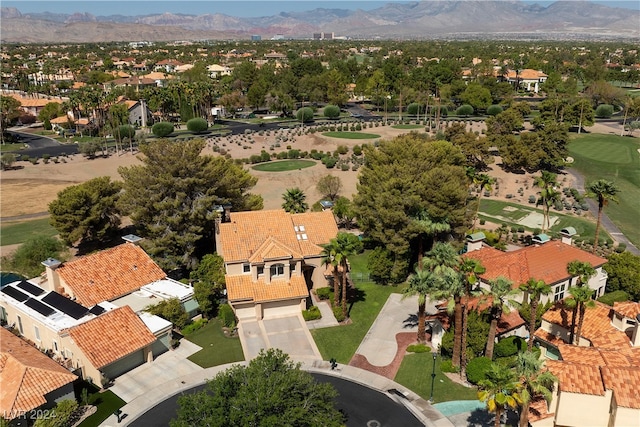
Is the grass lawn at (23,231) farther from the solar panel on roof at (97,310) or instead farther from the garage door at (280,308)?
the garage door at (280,308)

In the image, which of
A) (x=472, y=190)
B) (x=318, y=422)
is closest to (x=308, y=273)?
(x=318, y=422)

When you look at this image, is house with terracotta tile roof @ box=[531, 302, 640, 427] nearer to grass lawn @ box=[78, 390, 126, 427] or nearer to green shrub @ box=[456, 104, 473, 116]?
grass lawn @ box=[78, 390, 126, 427]

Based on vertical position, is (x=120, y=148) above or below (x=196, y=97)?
below

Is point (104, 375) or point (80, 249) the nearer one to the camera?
point (104, 375)

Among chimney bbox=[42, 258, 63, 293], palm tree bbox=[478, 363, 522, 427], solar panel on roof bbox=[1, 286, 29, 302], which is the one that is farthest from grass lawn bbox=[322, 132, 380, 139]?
palm tree bbox=[478, 363, 522, 427]

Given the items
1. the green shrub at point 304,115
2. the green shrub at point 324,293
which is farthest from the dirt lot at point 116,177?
the green shrub at point 324,293

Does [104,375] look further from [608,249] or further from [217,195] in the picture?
[608,249]
